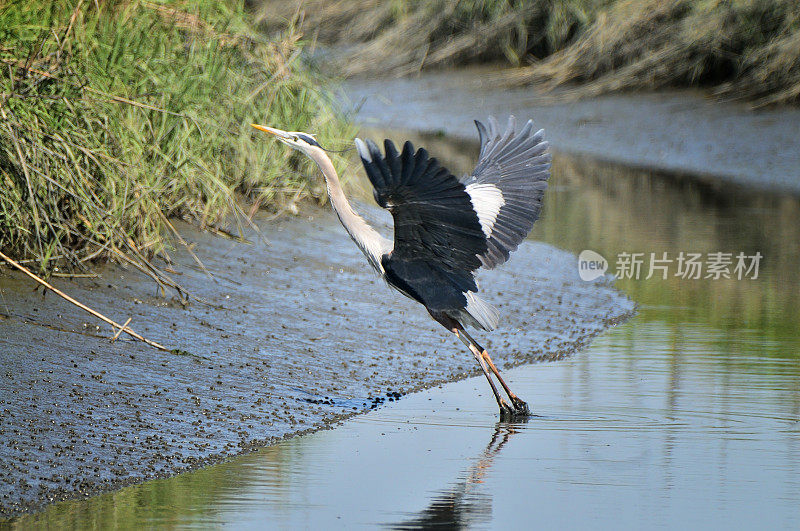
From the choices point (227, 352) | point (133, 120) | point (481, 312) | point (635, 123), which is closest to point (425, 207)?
point (481, 312)

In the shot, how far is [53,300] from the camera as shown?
19.0 feet

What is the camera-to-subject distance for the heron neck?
17.3ft

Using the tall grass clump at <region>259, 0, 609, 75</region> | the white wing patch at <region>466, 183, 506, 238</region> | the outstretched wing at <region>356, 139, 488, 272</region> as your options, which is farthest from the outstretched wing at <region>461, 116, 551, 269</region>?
the tall grass clump at <region>259, 0, 609, 75</region>

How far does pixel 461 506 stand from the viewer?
4031 mm

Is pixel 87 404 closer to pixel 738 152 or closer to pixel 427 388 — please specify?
pixel 427 388

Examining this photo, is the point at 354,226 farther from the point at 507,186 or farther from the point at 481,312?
the point at 507,186

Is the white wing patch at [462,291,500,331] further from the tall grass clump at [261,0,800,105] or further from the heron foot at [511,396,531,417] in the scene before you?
the tall grass clump at [261,0,800,105]

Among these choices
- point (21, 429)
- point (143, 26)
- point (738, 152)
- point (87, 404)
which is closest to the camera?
point (21, 429)

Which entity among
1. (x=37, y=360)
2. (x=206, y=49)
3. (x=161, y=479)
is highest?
(x=206, y=49)

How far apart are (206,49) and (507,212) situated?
270cm

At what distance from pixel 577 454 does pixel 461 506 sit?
30.0 inches

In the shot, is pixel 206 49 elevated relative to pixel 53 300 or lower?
elevated

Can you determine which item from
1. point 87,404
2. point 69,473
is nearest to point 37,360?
point 87,404

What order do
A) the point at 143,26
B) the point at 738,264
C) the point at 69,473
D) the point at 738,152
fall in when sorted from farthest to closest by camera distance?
the point at 738,152 < the point at 738,264 < the point at 143,26 < the point at 69,473
